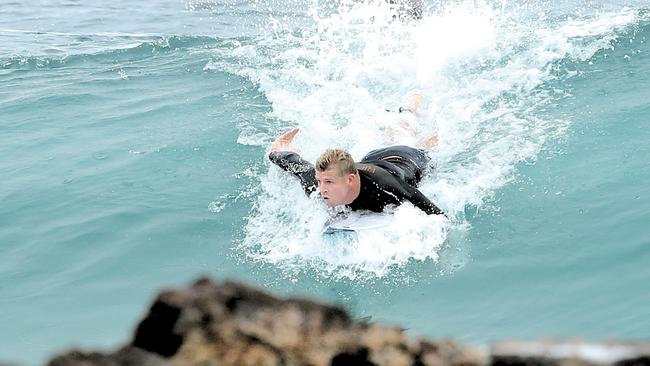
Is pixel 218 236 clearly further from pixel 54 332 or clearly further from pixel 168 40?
pixel 168 40

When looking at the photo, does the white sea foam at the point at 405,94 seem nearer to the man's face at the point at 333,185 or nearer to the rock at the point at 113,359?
the man's face at the point at 333,185

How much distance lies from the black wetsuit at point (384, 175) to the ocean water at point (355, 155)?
26cm

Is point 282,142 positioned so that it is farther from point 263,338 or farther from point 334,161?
point 263,338

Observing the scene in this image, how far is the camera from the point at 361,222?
696 centimetres

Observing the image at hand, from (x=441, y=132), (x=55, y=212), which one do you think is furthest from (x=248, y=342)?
(x=441, y=132)

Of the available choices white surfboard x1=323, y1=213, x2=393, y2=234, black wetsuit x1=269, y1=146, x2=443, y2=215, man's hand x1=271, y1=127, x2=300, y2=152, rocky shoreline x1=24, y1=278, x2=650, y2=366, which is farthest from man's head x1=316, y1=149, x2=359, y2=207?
rocky shoreline x1=24, y1=278, x2=650, y2=366

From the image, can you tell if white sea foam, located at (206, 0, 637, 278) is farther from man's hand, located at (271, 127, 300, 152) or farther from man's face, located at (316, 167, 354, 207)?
man's face, located at (316, 167, 354, 207)

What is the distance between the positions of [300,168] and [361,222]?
3.07 feet

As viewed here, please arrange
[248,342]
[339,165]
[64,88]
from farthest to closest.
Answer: [64,88] → [339,165] → [248,342]

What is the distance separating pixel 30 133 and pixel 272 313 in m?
9.97

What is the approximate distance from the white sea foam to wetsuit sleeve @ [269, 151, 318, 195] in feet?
0.52

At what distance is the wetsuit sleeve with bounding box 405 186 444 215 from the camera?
6660 mm

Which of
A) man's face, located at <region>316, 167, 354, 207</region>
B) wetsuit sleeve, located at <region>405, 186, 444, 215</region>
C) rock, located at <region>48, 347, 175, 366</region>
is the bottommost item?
rock, located at <region>48, 347, 175, 366</region>

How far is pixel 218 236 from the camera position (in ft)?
25.1
